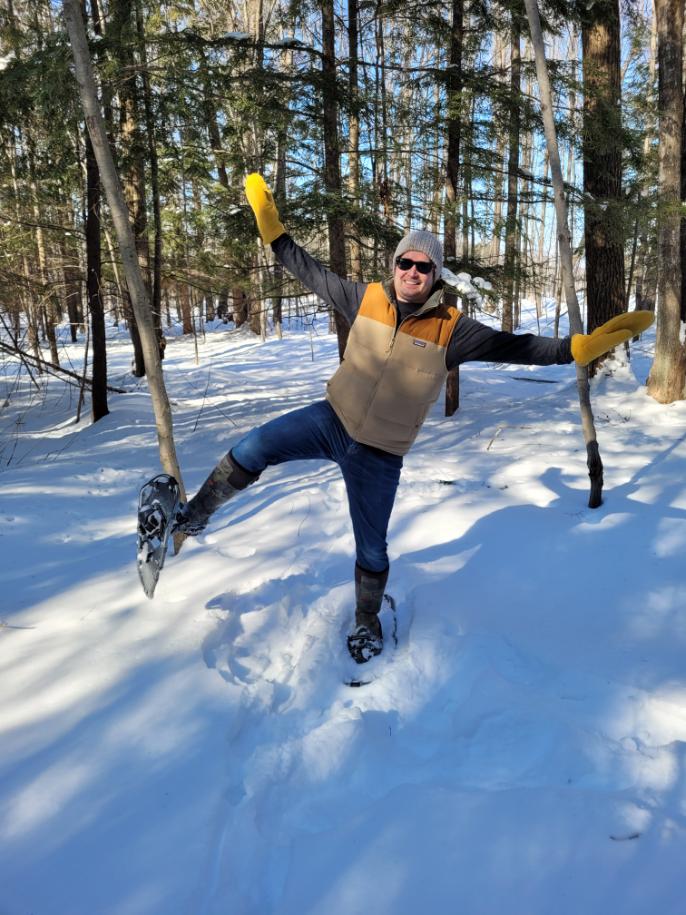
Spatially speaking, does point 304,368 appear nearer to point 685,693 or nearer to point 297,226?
point 297,226

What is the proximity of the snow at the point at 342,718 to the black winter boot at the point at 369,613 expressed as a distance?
113 mm

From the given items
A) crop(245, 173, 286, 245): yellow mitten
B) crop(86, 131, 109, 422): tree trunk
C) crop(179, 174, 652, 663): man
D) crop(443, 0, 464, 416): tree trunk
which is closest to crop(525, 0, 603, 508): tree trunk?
crop(179, 174, 652, 663): man

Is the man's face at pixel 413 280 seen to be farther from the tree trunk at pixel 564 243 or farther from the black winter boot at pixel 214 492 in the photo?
the tree trunk at pixel 564 243

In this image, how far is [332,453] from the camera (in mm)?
2727

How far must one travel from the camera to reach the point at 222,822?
1.83 metres

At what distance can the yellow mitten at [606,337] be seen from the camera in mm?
2451

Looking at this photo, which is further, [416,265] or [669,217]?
[669,217]

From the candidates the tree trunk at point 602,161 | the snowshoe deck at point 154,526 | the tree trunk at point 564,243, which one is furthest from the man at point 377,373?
the tree trunk at point 602,161

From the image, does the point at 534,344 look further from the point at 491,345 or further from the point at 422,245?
the point at 422,245

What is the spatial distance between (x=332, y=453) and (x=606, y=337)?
1.41m

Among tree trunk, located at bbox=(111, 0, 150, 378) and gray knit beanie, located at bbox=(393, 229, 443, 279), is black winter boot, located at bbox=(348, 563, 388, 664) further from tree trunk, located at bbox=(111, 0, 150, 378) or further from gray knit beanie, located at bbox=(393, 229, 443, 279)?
tree trunk, located at bbox=(111, 0, 150, 378)

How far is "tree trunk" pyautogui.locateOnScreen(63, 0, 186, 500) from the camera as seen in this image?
329 centimetres

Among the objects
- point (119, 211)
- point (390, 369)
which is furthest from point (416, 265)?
point (119, 211)

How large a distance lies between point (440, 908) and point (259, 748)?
0.88 metres
